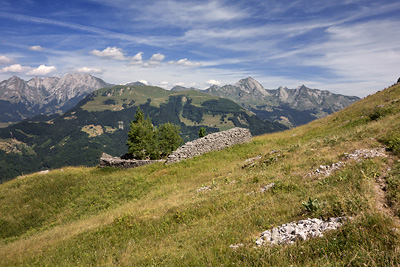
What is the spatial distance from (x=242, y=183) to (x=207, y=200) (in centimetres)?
294

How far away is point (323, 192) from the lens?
803 cm

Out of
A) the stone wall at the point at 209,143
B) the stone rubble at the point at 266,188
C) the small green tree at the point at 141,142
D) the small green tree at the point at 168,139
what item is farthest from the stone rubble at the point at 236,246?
the small green tree at the point at 168,139

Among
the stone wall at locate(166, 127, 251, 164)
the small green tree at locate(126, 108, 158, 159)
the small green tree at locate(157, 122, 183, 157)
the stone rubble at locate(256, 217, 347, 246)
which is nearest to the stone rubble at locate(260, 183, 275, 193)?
the stone rubble at locate(256, 217, 347, 246)

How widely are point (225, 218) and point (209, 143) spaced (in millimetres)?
19051

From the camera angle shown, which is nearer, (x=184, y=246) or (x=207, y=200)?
(x=184, y=246)

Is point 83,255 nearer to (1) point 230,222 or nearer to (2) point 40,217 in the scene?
(1) point 230,222

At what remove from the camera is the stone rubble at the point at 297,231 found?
553 cm

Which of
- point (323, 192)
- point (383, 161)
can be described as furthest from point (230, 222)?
point (383, 161)

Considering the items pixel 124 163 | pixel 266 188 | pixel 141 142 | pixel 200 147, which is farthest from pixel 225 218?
pixel 141 142

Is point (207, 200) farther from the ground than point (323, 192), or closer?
closer

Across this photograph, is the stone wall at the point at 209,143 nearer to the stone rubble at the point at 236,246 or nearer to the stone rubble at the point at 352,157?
the stone rubble at the point at 352,157

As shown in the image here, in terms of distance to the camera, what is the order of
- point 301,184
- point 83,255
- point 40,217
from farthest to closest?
point 40,217, point 301,184, point 83,255

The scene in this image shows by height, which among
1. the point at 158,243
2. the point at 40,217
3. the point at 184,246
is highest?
the point at 184,246

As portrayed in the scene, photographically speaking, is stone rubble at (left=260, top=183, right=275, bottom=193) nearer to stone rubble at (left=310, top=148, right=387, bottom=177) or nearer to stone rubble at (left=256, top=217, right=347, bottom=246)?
stone rubble at (left=310, top=148, right=387, bottom=177)
